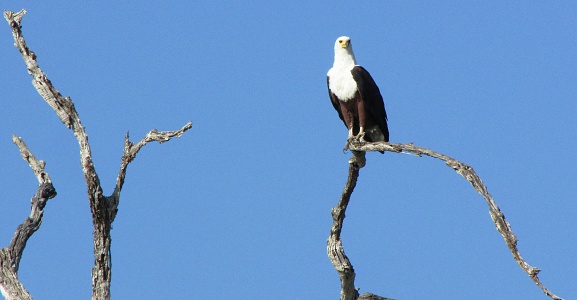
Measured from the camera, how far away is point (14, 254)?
7.05m

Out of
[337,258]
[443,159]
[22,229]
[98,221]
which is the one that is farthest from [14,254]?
[443,159]

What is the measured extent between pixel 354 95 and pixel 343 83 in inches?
5.5

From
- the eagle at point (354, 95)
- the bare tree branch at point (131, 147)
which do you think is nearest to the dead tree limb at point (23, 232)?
the bare tree branch at point (131, 147)

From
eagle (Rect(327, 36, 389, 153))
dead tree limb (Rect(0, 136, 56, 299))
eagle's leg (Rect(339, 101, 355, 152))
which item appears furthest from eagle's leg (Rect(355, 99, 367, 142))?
dead tree limb (Rect(0, 136, 56, 299))

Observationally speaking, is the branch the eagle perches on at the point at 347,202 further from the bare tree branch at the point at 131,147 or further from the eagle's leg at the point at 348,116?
the bare tree branch at the point at 131,147

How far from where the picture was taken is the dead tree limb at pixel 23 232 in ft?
22.8

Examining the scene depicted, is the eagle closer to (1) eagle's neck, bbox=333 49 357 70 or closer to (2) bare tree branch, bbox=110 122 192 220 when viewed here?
(1) eagle's neck, bbox=333 49 357 70

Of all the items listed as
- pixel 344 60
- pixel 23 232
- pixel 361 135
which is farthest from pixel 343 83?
pixel 23 232

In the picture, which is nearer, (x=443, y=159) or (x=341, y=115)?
(x=443, y=159)

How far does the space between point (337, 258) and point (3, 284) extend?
90.6 inches

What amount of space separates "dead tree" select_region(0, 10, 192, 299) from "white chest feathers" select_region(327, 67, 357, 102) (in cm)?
210

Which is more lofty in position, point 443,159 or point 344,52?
point 344,52

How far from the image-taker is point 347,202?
7.56 meters

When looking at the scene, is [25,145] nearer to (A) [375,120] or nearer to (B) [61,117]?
(B) [61,117]
